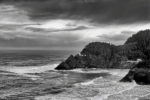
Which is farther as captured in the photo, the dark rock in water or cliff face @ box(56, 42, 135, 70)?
cliff face @ box(56, 42, 135, 70)

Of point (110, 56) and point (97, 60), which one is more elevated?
point (110, 56)

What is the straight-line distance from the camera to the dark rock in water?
197 feet

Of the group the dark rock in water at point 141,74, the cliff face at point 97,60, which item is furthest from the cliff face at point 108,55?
the dark rock in water at point 141,74

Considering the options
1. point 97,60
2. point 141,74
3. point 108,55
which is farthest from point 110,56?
point 141,74

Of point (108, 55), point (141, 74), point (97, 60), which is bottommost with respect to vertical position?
point (141, 74)

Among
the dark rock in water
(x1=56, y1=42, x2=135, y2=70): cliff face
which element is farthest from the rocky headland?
the dark rock in water

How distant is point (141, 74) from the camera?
199 feet

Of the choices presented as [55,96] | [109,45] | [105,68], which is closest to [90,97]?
[55,96]

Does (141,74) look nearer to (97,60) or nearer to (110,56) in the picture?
(110,56)

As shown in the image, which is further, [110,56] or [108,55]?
[108,55]

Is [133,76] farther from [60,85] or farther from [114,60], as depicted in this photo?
[114,60]

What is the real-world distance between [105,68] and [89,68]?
5631 millimetres

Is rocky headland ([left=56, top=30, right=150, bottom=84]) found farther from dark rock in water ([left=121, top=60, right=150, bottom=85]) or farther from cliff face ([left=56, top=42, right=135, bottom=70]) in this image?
dark rock in water ([left=121, top=60, right=150, bottom=85])

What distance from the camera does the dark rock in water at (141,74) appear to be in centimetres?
5991
